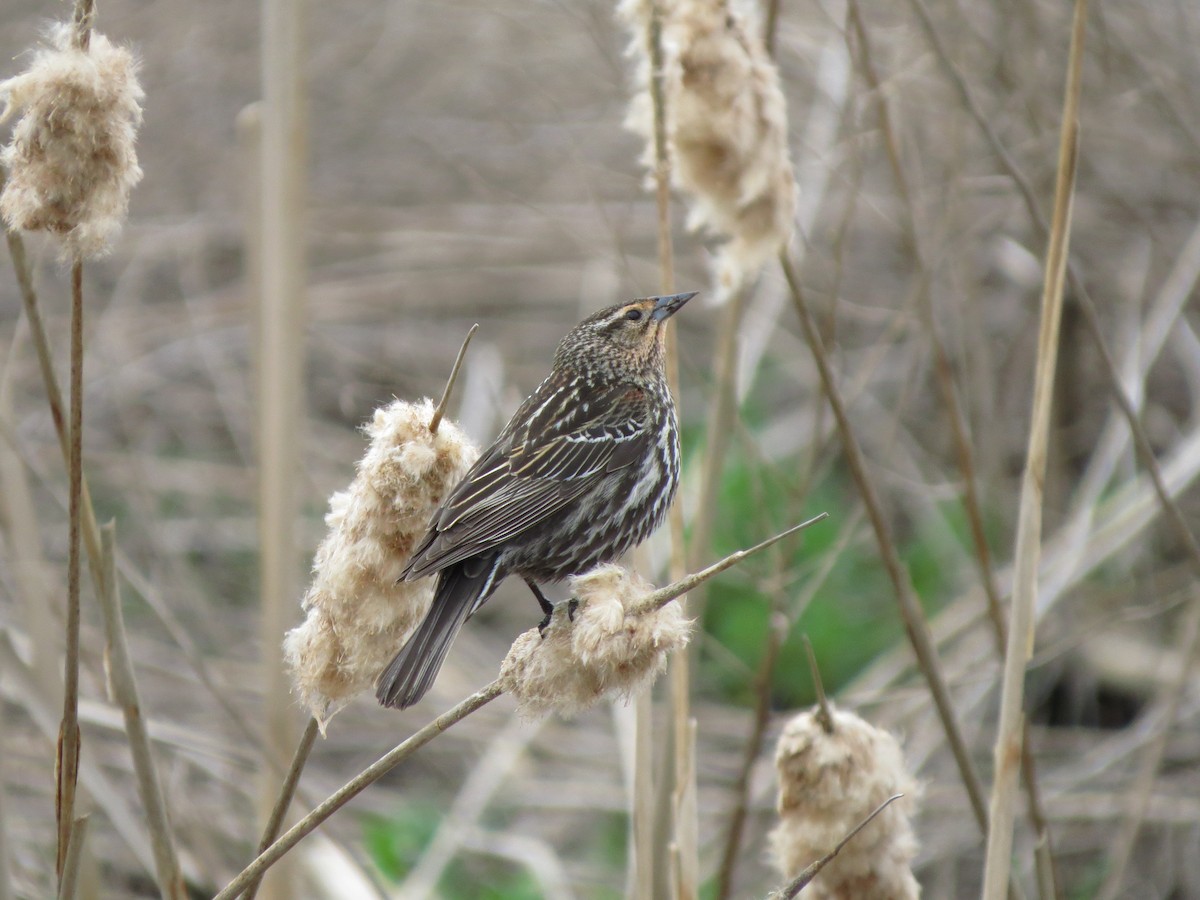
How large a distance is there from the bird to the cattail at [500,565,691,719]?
29 centimetres

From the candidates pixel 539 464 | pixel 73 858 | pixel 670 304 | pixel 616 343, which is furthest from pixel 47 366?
pixel 616 343

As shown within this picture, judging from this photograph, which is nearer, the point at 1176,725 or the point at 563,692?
the point at 563,692

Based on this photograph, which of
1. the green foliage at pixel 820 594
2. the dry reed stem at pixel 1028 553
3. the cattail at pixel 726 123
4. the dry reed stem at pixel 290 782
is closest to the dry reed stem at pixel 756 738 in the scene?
the dry reed stem at pixel 1028 553

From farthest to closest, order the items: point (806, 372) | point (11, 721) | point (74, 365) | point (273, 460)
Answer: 1. point (806, 372)
2. point (11, 721)
3. point (273, 460)
4. point (74, 365)

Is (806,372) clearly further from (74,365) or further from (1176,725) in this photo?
(74,365)

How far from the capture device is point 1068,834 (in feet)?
14.8

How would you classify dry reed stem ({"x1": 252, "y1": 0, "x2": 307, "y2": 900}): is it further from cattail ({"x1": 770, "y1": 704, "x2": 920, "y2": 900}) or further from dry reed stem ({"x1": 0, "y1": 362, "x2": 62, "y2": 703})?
cattail ({"x1": 770, "y1": 704, "x2": 920, "y2": 900})

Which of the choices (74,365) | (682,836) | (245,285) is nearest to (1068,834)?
(682,836)

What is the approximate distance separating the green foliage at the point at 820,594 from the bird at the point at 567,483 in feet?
6.34

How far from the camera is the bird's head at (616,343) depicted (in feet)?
10.2

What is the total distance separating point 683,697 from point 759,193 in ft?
2.99

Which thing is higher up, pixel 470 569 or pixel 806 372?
pixel 806 372

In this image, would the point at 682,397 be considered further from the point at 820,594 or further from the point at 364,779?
the point at 364,779

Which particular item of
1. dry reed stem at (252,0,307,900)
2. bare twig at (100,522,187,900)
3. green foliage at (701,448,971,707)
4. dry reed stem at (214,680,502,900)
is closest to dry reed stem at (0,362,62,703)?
dry reed stem at (252,0,307,900)
